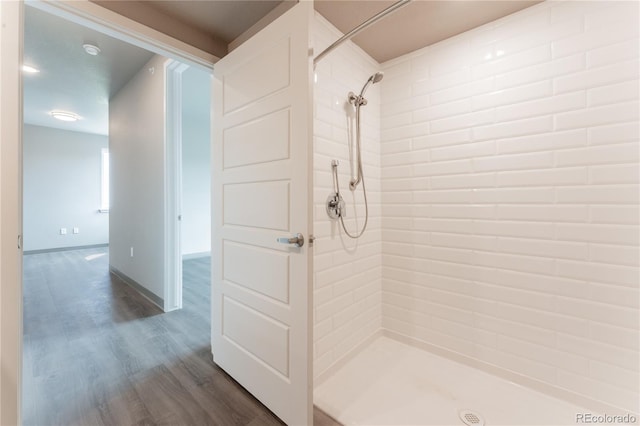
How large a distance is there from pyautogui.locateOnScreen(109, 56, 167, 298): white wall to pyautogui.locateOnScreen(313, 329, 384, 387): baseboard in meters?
2.04

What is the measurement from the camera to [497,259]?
1.73 metres

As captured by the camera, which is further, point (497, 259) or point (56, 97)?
point (56, 97)

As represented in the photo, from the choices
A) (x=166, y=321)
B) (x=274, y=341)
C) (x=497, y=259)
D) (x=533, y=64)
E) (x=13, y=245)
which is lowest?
(x=166, y=321)

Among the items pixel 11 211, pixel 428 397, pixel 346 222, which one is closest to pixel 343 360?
pixel 428 397

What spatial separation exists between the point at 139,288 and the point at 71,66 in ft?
9.07

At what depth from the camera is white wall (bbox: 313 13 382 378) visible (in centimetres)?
165

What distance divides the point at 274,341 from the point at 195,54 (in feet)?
6.09

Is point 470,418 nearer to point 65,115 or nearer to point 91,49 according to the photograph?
point 91,49

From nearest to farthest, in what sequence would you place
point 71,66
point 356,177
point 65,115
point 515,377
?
point 515,377
point 356,177
point 71,66
point 65,115

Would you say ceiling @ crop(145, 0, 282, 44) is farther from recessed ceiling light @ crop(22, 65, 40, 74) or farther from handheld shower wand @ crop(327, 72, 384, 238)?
recessed ceiling light @ crop(22, 65, 40, 74)

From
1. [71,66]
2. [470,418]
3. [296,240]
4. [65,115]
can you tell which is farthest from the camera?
[65,115]

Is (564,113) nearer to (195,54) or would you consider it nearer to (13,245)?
(195,54)

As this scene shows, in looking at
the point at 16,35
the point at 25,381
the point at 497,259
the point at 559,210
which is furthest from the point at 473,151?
the point at 25,381

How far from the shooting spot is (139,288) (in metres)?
3.23
